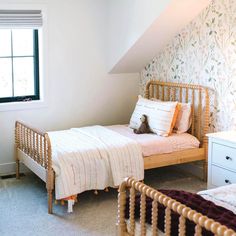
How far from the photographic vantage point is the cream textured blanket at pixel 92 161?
3.92 metres

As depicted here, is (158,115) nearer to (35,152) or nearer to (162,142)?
(162,142)

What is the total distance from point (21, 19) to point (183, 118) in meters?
1.89

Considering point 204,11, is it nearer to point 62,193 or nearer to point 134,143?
point 134,143

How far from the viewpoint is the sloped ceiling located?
439 cm

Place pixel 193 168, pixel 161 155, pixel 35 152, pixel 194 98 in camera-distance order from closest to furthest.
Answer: pixel 35 152 → pixel 161 155 → pixel 194 98 → pixel 193 168

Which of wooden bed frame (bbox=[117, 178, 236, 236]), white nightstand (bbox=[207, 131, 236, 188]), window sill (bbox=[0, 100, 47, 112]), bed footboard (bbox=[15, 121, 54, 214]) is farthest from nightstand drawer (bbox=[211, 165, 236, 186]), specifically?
window sill (bbox=[0, 100, 47, 112])

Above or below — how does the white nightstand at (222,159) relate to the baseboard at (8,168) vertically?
above

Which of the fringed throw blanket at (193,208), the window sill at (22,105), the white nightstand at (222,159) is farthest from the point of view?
the window sill at (22,105)

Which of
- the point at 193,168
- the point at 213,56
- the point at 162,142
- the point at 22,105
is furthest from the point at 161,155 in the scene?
the point at 22,105

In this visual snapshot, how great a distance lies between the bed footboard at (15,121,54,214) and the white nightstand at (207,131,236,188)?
142cm

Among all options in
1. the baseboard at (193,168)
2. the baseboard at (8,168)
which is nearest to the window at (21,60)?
the baseboard at (8,168)

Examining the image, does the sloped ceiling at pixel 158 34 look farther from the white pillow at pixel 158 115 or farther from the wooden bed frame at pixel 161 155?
the white pillow at pixel 158 115

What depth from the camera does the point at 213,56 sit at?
4.54 meters

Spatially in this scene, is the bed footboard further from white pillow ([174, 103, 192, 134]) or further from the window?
white pillow ([174, 103, 192, 134])
